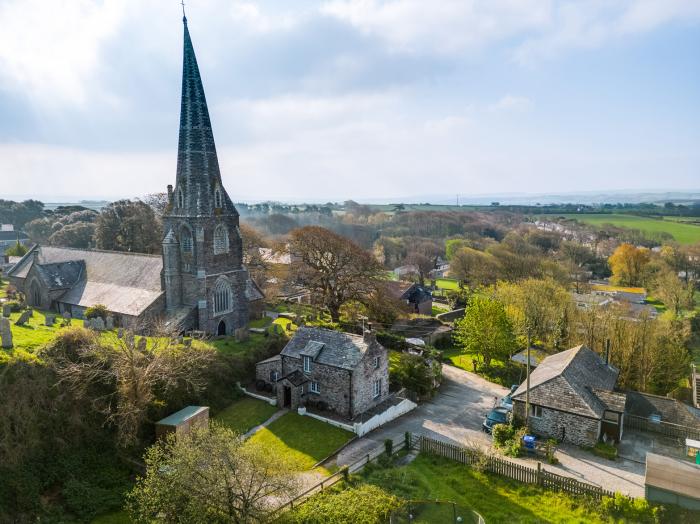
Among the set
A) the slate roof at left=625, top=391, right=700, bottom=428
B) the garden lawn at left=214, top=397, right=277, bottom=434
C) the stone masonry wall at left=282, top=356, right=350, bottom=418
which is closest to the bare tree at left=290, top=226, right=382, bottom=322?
the stone masonry wall at left=282, top=356, right=350, bottom=418

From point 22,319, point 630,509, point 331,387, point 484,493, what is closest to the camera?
point 630,509

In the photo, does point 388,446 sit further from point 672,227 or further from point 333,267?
point 672,227

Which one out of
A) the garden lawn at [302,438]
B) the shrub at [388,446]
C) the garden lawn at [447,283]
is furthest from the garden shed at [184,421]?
the garden lawn at [447,283]

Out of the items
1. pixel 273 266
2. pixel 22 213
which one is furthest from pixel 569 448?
pixel 22 213

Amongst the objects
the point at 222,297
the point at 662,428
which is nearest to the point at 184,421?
the point at 222,297

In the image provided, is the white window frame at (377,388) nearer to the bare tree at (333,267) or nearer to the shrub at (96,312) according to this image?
the bare tree at (333,267)

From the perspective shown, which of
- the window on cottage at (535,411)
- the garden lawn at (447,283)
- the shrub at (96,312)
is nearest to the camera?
the window on cottage at (535,411)

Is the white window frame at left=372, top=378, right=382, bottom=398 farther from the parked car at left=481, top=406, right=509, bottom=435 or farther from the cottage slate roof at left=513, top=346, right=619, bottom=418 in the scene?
the cottage slate roof at left=513, top=346, right=619, bottom=418
